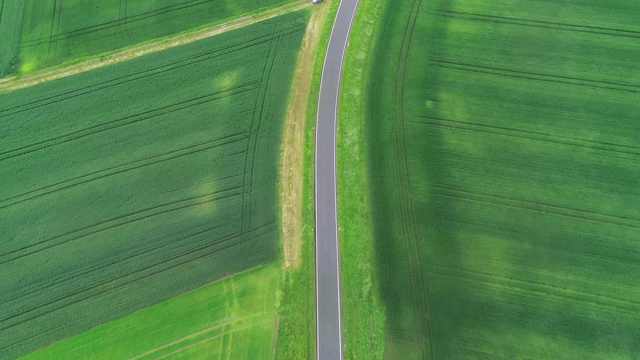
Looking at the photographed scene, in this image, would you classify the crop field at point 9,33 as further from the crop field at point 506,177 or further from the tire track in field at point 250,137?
the crop field at point 506,177

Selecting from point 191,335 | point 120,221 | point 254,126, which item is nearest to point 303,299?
point 191,335

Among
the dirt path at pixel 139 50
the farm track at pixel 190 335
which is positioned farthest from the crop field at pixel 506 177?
the farm track at pixel 190 335

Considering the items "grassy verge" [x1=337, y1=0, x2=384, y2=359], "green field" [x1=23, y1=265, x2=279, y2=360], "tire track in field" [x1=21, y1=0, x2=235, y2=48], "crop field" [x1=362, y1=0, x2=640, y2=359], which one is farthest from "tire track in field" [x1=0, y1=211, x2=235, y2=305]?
"tire track in field" [x1=21, y1=0, x2=235, y2=48]

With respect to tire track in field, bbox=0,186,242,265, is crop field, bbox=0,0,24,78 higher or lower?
higher

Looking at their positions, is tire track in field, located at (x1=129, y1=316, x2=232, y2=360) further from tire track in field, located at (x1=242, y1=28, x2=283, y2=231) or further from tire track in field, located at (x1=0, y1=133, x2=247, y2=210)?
tire track in field, located at (x1=0, y1=133, x2=247, y2=210)

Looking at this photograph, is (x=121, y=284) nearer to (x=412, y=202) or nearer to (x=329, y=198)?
(x=329, y=198)

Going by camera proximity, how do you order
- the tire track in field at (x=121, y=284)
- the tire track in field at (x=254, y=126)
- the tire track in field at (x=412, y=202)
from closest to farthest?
the tire track in field at (x=412, y=202) → the tire track in field at (x=121, y=284) → the tire track in field at (x=254, y=126)

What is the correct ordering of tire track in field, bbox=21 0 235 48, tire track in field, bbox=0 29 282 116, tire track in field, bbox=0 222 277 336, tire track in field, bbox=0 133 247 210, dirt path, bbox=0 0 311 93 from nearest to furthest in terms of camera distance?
tire track in field, bbox=0 222 277 336 → tire track in field, bbox=0 133 247 210 → tire track in field, bbox=0 29 282 116 → dirt path, bbox=0 0 311 93 → tire track in field, bbox=21 0 235 48
